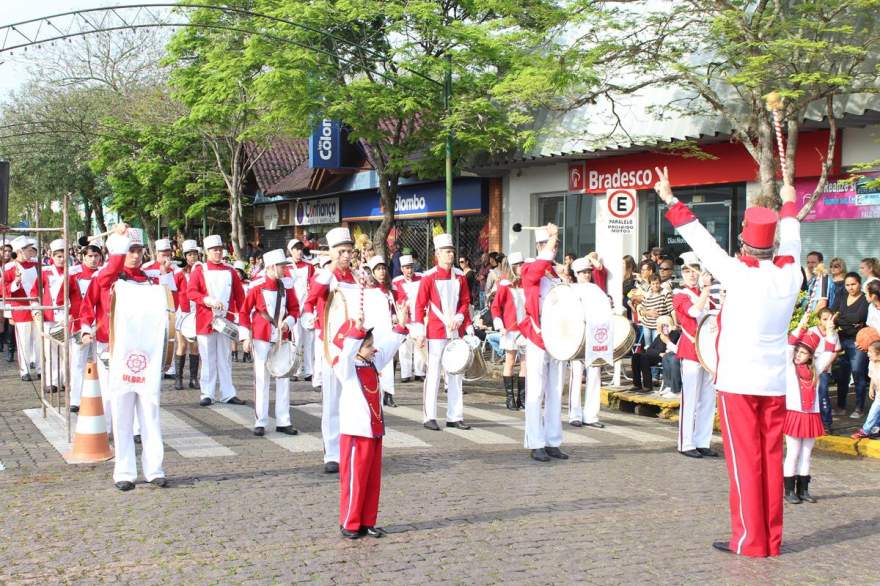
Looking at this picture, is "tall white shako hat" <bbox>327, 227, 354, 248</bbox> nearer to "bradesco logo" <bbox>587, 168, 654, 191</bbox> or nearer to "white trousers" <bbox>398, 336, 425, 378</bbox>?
"white trousers" <bbox>398, 336, 425, 378</bbox>

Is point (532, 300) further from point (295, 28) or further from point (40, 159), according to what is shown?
point (40, 159)

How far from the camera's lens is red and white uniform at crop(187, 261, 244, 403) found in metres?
13.7

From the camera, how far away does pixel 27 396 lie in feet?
47.5

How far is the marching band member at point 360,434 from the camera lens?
23.1ft

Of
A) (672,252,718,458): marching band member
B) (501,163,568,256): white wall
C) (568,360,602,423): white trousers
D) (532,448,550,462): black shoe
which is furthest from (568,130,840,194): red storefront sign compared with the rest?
(532,448,550,462): black shoe

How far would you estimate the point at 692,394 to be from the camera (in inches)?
425

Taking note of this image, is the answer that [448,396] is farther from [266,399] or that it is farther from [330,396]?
[330,396]

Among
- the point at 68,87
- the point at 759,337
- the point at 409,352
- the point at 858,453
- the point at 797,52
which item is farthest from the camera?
the point at 68,87

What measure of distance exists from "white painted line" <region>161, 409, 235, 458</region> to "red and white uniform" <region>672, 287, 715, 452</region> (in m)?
4.63

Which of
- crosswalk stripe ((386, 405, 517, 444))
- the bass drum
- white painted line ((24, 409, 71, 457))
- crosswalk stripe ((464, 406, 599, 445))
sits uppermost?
the bass drum

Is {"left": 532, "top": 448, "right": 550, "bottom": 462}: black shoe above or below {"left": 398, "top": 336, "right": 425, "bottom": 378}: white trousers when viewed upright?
below

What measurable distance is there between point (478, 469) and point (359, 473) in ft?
9.10

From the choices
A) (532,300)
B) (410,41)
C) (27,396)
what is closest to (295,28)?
(410,41)

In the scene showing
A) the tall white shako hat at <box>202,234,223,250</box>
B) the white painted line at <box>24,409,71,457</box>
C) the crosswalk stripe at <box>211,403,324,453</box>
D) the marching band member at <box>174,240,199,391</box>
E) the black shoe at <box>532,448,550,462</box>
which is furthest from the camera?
the marching band member at <box>174,240,199,391</box>
